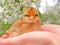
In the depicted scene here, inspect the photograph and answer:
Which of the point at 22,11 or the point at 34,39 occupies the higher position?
the point at 22,11

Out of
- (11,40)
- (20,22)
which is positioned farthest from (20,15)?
(11,40)

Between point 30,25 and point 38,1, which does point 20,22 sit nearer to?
point 30,25

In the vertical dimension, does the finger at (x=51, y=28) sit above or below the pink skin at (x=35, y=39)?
above

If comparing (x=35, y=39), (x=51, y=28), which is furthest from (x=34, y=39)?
(x=51, y=28)

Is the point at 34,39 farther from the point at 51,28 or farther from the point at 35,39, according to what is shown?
the point at 51,28
